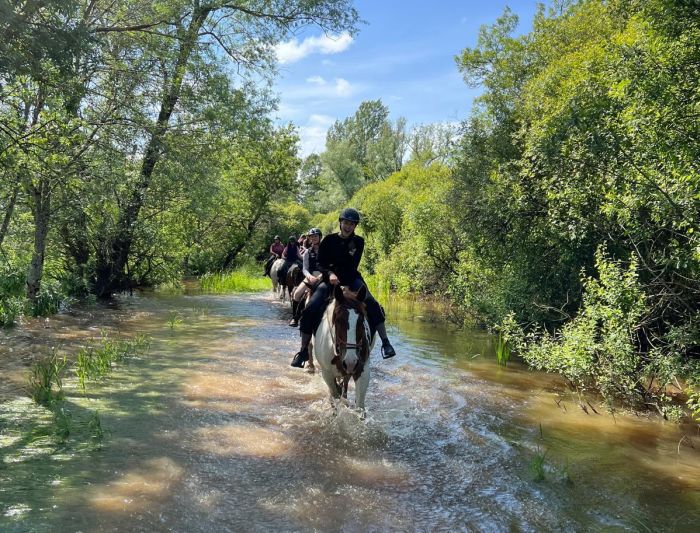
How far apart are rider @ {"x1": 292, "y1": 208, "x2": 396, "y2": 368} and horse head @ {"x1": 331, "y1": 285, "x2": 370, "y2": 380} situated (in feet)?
1.95

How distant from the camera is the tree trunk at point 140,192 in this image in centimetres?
1241

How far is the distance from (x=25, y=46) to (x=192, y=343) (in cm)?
712

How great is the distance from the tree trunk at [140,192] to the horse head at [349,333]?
7.65 m

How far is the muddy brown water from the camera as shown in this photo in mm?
4277

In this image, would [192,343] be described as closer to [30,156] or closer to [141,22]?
[30,156]

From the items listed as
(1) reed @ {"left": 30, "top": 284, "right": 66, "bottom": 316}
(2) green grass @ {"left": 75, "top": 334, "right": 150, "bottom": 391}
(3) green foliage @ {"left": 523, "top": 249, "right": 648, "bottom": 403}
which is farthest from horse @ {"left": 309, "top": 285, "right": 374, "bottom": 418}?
(1) reed @ {"left": 30, "top": 284, "right": 66, "bottom": 316}

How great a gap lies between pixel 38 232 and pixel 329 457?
1134 cm

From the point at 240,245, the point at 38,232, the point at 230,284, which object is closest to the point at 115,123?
the point at 38,232

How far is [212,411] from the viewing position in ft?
22.6

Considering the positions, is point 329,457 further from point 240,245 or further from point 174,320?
point 240,245

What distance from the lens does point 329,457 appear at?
18.2ft

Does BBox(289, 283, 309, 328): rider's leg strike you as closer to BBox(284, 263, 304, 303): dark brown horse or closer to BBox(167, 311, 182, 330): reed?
BBox(167, 311, 182, 330): reed

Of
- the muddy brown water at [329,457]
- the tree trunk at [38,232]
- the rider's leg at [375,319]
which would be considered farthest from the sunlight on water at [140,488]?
the tree trunk at [38,232]

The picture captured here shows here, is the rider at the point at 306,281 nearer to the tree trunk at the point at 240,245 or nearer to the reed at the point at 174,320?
the reed at the point at 174,320
